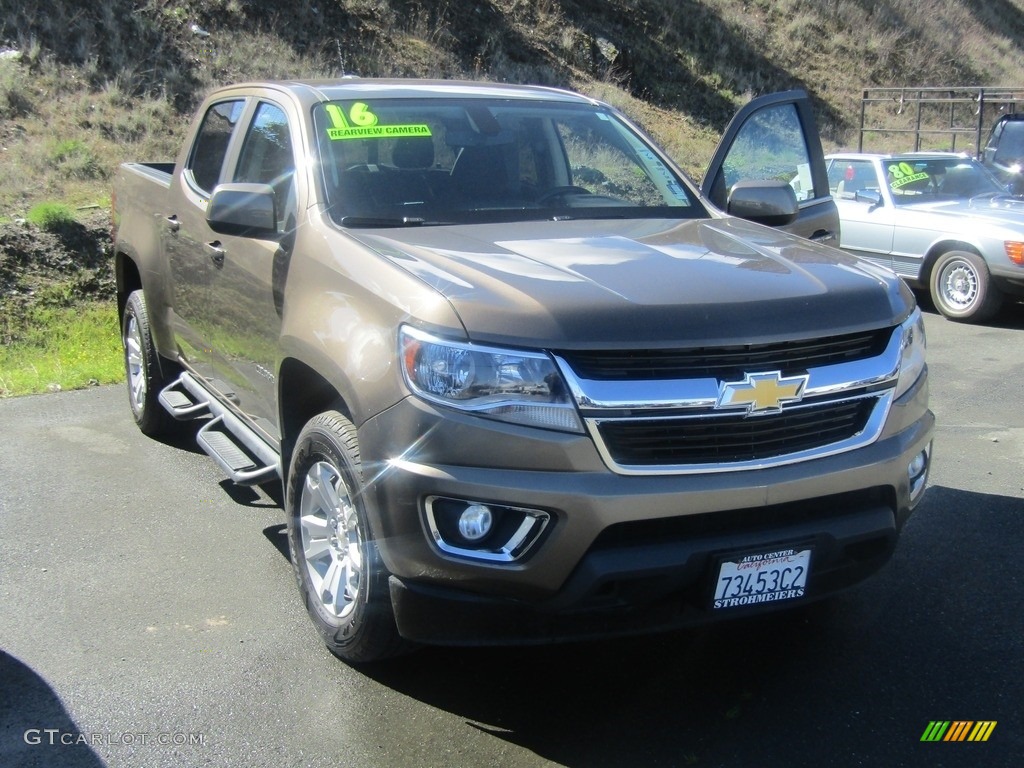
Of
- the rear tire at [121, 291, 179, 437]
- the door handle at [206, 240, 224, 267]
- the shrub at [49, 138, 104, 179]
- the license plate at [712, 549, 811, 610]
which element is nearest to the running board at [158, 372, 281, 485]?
the rear tire at [121, 291, 179, 437]

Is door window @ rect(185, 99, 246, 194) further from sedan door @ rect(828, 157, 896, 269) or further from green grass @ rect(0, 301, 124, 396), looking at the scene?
sedan door @ rect(828, 157, 896, 269)

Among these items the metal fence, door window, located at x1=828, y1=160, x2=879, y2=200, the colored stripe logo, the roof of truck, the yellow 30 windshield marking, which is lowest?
the metal fence

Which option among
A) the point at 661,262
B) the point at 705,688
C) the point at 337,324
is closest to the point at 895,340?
the point at 661,262

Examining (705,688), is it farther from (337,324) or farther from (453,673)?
(337,324)

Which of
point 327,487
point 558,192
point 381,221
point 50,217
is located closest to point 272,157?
point 381,221

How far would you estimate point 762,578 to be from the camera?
10.6ft

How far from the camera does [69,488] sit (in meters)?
5.53

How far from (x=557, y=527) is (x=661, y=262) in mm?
1056

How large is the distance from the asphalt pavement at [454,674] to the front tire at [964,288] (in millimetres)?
5345

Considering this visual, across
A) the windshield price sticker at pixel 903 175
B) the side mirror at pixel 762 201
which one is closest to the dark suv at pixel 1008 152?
the windshield price sticker at pixel 903 175

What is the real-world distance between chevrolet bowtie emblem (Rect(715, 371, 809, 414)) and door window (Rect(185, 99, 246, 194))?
2.94 metres

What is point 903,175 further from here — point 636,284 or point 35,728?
point 35,728

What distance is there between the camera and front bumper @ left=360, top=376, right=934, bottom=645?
2.97 meters

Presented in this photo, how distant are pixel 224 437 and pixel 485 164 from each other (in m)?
1.74
